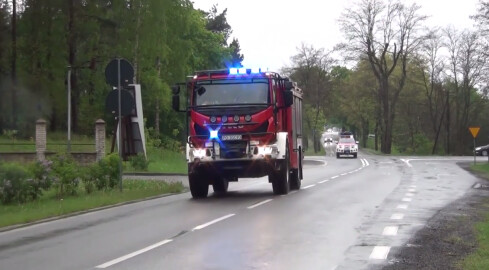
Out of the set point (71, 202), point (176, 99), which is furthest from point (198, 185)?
point (71, 202)

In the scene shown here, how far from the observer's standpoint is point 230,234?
1166 centimetres

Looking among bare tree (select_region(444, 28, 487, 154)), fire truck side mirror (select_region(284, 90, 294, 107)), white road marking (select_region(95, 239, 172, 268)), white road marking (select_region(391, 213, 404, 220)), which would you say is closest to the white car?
bare tree (select_region(444, 28, 487, 154))

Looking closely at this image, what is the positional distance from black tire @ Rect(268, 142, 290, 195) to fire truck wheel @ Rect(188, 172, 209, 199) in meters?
1.86

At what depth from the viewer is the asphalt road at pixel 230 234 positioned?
920 centimetres

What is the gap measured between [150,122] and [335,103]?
32596 mm

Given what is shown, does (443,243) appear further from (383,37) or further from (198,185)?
(383,37)

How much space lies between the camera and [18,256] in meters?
9.88

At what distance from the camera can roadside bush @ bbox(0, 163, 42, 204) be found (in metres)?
16.5

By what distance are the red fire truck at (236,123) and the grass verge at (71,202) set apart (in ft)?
6.88

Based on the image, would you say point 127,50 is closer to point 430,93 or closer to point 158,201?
point 158,201

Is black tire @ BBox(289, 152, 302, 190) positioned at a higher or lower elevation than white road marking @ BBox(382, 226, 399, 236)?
higher

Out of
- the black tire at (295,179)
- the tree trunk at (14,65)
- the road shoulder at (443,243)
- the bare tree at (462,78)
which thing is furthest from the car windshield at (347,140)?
the road shoulder at (443,243)

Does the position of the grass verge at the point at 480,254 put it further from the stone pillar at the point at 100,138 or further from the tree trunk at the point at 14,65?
the tree trunk at the point at 14,65

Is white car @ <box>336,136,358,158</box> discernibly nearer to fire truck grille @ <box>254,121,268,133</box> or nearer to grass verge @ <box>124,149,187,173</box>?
grass verge @ <box>124,149,187,173</box>
